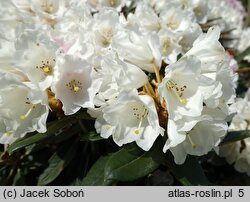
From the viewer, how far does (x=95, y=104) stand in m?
1.12

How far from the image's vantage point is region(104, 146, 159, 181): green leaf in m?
1.15

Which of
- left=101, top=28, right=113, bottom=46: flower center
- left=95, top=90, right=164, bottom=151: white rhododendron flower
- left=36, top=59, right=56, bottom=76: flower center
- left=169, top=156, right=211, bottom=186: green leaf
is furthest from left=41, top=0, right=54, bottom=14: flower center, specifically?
left=169, top=156, right=211, bottom=186: green leaf

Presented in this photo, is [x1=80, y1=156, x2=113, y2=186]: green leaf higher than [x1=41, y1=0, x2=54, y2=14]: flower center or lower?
lower

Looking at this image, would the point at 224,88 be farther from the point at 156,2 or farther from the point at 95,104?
the point at 156,2

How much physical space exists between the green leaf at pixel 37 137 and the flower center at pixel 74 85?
0.16 meters

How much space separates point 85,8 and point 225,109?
23.0 inches

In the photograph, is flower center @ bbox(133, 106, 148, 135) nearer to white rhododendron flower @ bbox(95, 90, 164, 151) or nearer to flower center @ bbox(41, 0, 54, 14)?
white rhododendron flower @ bbox(95, 90, 164, 151)

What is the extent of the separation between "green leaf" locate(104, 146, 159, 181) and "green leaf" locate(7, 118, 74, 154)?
195 millimetres

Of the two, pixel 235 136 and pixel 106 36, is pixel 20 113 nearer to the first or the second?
pixel 106 36

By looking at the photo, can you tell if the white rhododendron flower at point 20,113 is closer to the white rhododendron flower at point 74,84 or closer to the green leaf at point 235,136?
the white rhododendron flower at point 74,84

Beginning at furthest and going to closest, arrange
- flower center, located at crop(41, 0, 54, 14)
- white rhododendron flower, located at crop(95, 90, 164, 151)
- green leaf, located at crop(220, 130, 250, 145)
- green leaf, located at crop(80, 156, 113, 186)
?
flower center, located at crop(41, 0, 54, 14)
green leaf, located at crop(220, 130, 250, 145)
green leaf, located at crop(80, 156, 113, 186)
white rhododendron flower, located at crop(95, 90, 164, 151)

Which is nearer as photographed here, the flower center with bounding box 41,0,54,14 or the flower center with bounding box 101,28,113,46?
the flower center with bounding box 101,28,113,46
